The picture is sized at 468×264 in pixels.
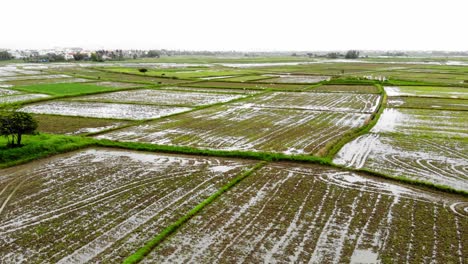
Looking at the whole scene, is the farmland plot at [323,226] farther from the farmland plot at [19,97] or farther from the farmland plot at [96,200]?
the farmland plot at [19,97]

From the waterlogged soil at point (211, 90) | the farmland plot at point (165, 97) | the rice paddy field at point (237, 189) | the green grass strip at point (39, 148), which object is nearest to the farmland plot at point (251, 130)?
the rice paddy field at point (237, 189)

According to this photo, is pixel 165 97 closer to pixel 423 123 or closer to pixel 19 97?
pixel 19 97

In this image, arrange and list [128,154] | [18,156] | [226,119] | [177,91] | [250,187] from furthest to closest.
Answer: [177,91] → [226,119] → [128,154] → [18,156] → [250,187]

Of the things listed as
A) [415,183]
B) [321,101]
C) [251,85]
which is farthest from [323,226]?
[251,85]

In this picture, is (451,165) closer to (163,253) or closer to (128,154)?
(163,253)

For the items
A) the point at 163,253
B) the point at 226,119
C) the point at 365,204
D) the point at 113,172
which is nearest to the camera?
the point at 163,253

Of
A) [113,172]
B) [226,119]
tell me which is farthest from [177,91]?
[113,172]
